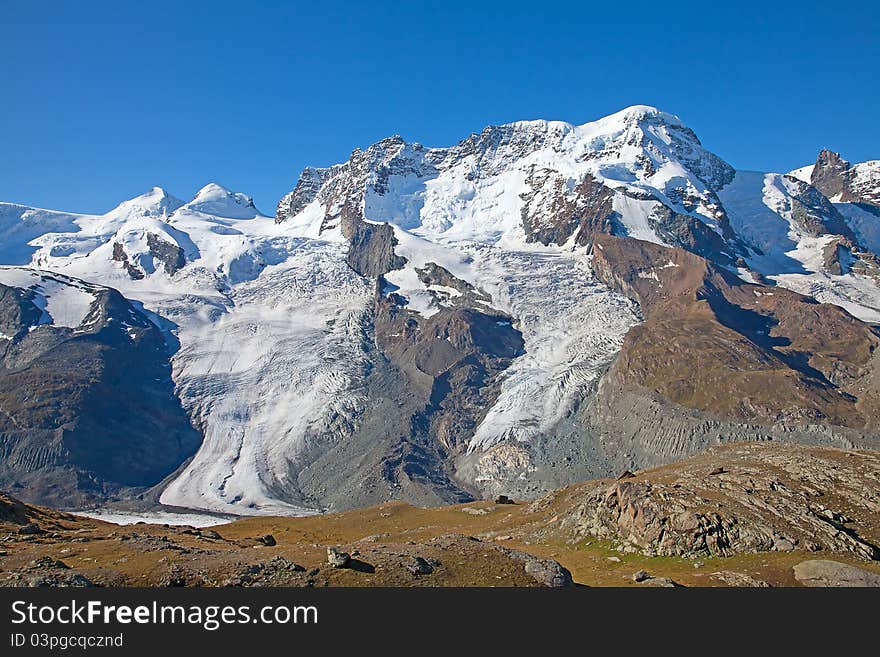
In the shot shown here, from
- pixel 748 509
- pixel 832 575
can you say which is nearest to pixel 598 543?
pixel 748 509

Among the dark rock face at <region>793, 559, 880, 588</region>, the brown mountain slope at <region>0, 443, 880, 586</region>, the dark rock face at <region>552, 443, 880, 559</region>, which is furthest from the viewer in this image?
the dark rock face at <region>552, 443, 880, 559</region>

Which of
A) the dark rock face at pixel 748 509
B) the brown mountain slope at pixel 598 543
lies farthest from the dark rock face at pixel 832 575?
the dark rock face at pixel 748 509

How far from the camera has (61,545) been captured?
5916 centimetres

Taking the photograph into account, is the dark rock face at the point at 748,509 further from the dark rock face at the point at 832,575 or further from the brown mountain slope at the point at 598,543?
the dark rock face at the point at 832,575

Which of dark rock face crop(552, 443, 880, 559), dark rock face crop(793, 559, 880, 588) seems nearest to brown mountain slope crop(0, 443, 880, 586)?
dark rock face crop(552, 443, 880, 559)

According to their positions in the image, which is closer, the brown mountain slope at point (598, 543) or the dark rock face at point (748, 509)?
the brown mountain slope at point (598, 543)

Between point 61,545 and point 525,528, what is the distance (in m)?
54.8

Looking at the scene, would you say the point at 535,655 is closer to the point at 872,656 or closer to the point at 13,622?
the point at 872,656

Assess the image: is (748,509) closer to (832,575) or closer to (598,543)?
(832,575)

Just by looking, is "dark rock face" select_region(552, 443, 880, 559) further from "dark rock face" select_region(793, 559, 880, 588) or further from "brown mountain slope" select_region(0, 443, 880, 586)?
"dark rock face" select_region(793, 559, 880, 588)

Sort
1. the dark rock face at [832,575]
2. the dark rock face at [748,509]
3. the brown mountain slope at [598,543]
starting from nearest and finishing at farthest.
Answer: the brown mountain slope at [598,543], the dark rock face at [832,575], the dark rock face at [748,509]

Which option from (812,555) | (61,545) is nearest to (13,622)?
(61,545)

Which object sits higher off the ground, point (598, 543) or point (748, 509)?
point (748, 509)

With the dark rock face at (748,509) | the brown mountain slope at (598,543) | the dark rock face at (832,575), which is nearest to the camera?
the brown mountain slope at (598,543)
